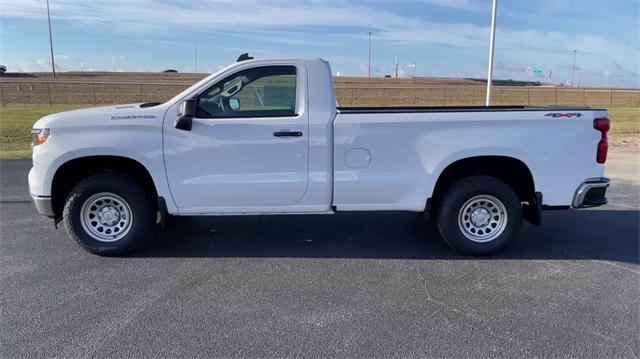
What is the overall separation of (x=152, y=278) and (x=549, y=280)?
3.56m

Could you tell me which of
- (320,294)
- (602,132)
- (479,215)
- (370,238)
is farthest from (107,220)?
(602,132)

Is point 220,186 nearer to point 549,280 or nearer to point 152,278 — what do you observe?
point 152,278

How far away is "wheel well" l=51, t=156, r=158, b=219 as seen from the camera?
4.76m

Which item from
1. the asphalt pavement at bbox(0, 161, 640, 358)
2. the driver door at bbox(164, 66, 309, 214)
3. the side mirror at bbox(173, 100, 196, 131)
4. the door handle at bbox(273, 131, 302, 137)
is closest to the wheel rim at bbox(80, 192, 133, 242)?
the asphalt pavement at bbox(0, 161, 640, 358)

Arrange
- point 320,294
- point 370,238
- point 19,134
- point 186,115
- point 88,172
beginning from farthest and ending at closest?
1. point 19,134
2. point 370,238
3. point 88,172
4. point 186,115
5. point 320,294

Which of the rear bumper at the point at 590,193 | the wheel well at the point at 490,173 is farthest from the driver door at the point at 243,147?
the rear bumper at the point at 590,193

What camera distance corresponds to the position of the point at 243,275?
4.39 meters

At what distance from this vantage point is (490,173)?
5016mm

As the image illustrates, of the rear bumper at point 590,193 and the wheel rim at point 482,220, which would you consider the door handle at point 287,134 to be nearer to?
the wheel rim at point 482,220

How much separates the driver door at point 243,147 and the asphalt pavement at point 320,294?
66cm

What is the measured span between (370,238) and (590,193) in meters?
2.28

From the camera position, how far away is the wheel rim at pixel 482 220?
191 inches

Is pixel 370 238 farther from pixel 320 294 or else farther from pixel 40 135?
pixel 40 135

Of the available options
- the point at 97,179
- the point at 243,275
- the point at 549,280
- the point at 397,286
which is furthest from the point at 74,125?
the point at 549,280
